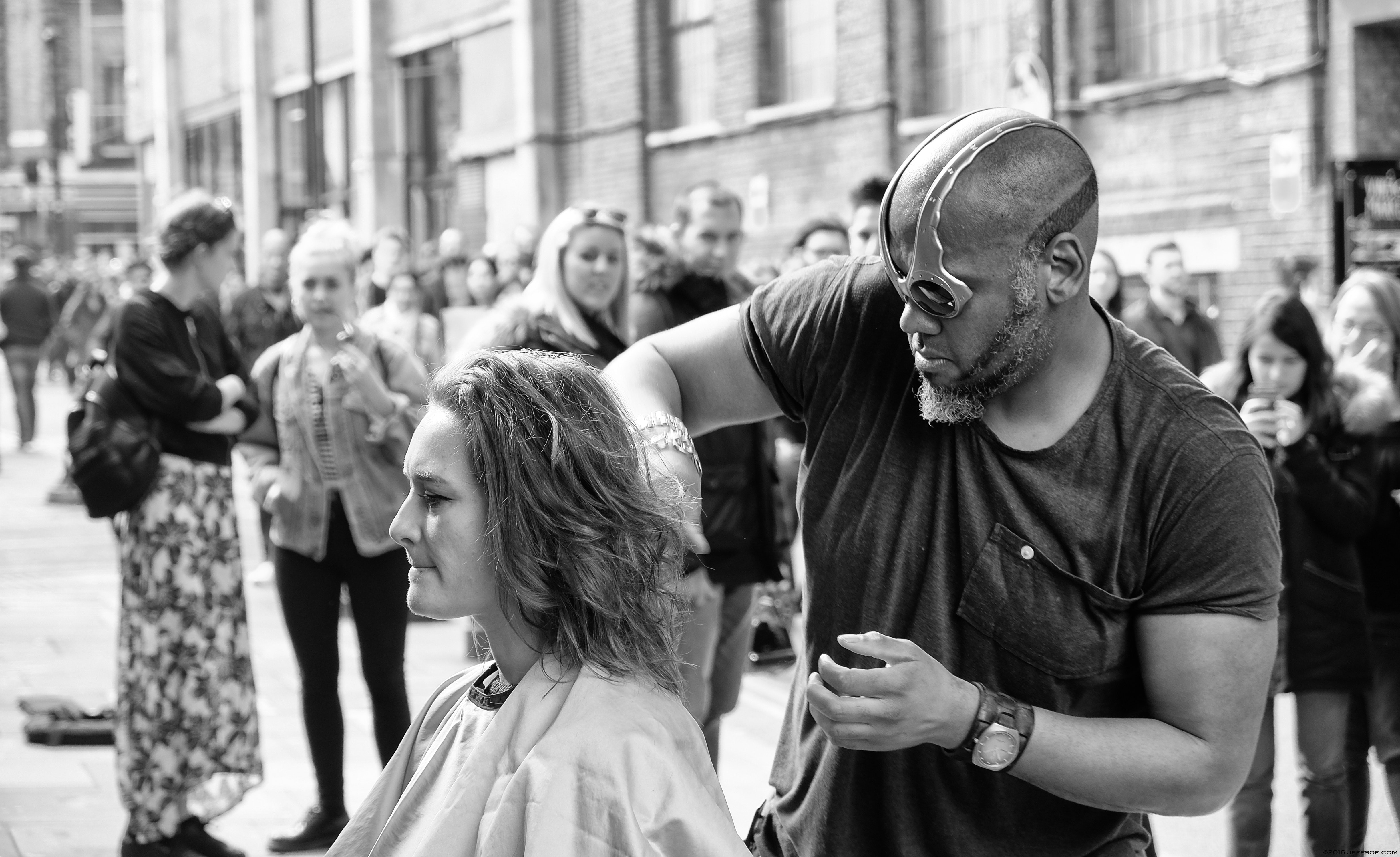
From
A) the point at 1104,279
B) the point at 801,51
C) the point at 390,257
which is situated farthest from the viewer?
the point at 801,51

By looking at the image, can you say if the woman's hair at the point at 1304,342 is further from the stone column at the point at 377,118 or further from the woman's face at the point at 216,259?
the stone column at the point at 377,118

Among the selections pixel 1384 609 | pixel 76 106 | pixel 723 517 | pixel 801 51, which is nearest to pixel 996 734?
pixel 1384 609

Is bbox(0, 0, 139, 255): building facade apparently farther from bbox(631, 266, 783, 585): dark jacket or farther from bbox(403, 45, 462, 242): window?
bbox(631, 266, 783, 585): dark jacket

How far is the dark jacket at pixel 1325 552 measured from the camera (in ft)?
14.8

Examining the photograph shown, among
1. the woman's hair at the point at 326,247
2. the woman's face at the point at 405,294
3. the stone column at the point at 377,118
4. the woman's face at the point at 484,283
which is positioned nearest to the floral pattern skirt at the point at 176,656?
the woman's hair at the point at 326,247

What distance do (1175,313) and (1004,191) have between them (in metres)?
7.43

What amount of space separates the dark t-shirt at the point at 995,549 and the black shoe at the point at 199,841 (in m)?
3.36

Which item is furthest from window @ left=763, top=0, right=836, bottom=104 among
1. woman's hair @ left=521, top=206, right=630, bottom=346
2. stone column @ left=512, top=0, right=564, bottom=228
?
woman's hair @ left=521, top=206, right=630, bottom=346

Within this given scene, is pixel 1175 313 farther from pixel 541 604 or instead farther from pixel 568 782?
pixel 568 782

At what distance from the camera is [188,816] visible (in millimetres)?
5242

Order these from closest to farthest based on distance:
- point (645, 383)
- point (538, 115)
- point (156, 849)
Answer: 1. point (645, 383)
2. point (156, 849)
3. point (538, 115)

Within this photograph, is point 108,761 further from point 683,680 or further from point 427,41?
point 427,41

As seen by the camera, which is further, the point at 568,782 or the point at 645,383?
the point at 645,383

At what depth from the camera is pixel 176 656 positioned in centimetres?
528
